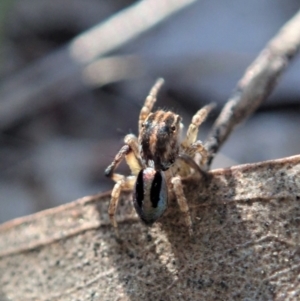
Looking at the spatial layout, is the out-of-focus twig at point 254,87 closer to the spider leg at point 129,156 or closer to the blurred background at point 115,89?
the spider leg at point 129,156

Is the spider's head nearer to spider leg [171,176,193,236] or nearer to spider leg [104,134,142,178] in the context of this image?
spider leg [104,134,142,178]

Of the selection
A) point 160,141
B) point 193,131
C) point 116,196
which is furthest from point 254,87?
point 116,196

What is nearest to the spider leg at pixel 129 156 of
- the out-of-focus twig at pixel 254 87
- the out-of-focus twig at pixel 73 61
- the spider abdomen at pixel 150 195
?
the spider abdomen at pixel 150 195

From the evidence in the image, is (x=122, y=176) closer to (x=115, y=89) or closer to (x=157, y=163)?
(x=157, y=163)

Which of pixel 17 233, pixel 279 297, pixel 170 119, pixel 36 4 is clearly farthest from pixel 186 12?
pixel 279 297

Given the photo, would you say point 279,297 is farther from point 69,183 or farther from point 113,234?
point 69,183

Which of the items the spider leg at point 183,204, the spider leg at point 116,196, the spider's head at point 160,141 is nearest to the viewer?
the spider leg at point 183,204
